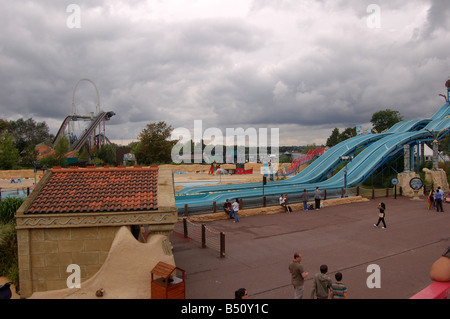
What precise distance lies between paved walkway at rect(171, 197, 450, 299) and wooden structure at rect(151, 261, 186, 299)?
110 centimetres

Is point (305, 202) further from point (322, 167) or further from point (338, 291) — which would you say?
point (338, 291)

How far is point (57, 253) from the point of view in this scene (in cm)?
760

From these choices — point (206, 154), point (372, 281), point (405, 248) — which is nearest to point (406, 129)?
point (405, 248)

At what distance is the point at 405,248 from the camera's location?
36.3 feet

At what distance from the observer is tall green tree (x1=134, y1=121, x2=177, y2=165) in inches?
2215

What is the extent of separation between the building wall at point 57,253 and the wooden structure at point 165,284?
1608 mm

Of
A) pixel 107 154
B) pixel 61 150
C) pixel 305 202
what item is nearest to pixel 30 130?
pixel 107 154

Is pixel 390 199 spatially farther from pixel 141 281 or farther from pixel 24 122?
pixel 24 122

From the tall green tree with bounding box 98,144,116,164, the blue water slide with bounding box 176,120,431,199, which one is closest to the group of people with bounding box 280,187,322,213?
the blue water slide with bounding box 176,120,431,199

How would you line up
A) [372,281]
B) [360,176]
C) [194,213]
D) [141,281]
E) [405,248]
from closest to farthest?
[141,281], [372,281], [405,248], [194,213], [360,176]

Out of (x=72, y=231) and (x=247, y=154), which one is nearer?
(x=72, y=231)

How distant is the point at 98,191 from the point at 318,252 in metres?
7.29

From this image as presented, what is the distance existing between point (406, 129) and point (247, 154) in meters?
30.6
